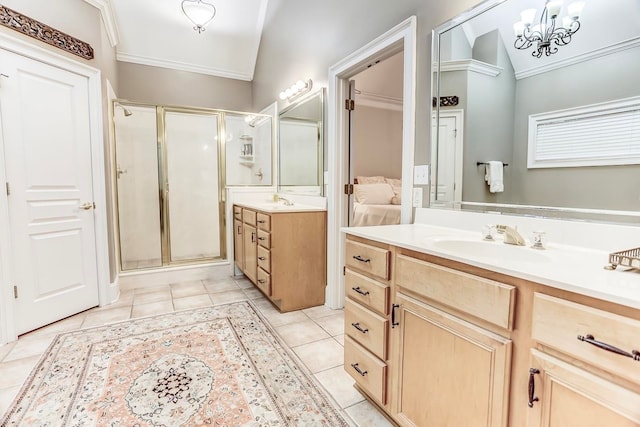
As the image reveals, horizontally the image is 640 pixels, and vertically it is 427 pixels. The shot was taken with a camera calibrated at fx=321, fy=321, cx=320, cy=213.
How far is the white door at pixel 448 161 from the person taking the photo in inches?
→ 65.5

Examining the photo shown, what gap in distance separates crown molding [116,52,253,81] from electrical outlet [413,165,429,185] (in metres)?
3.58

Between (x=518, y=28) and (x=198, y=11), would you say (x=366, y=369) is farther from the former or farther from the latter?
(x=198, y=11)

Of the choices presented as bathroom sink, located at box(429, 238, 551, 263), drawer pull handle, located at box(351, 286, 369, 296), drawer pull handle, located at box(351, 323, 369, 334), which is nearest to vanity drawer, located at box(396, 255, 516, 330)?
bathroom sink, located at box(429, 238, 551, 263)

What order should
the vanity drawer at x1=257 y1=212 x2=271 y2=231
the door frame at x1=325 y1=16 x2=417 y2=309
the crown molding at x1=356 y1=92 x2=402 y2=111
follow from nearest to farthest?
the door frame at x1=325 y1=16 x2=417 y2=309, the vanity drawer at x1=257 y1=212 x2=271 y2=231, the crown molding at x1=356 y1=92 x2=402 y2=111

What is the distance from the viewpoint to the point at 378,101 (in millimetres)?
5398

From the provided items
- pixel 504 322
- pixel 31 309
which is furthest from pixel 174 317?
pixel 504 322

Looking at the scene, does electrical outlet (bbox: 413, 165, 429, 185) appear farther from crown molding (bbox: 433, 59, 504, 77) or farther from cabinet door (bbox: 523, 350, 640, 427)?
cabinet door (bbox: 523, 350, 640, 427)

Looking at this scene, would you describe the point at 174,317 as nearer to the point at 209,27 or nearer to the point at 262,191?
the point at 262,191

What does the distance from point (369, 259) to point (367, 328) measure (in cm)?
32

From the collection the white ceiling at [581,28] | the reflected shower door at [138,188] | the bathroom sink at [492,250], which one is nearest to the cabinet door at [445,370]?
the bathroom sink at [492,250]

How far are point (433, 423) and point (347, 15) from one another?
255cm

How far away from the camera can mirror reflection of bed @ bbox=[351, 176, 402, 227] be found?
386 cm

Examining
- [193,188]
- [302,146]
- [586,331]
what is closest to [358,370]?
[586,331]

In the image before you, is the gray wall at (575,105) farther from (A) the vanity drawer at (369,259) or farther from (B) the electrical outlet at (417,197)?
(A) the vanity drawer at (369,259)
